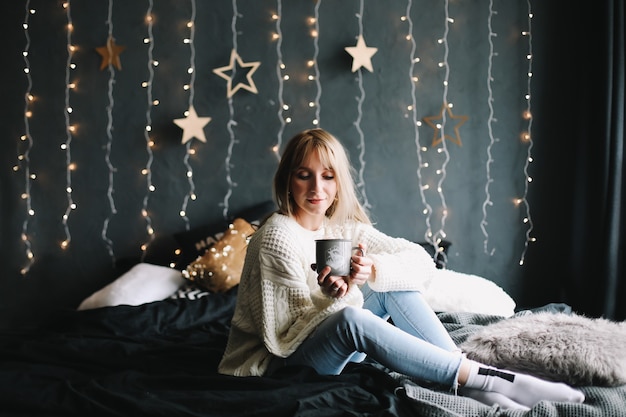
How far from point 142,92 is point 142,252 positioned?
3.16 ft

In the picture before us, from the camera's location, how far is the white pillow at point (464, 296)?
2570mm

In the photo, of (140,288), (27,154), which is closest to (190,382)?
(140,288)

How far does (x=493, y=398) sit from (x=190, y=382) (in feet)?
2.88

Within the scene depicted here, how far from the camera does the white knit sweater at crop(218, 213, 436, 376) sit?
68.6 inches

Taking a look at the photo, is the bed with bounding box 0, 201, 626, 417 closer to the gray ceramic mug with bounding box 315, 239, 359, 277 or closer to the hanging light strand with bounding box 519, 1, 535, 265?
the gray ceramic mug with bounding box 315, 239, 359, 277

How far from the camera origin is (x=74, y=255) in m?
3.38

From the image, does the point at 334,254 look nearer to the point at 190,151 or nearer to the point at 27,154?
the point at 190,151

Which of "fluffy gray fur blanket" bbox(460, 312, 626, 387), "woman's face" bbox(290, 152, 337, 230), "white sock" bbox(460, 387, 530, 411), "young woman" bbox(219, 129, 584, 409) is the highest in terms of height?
"woman's face" bbox(290, 152, 337, 230)

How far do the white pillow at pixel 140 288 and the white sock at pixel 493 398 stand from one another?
1749 mm

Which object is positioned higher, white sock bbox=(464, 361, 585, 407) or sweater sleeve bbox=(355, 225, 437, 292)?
sweater sleeve bbox=(355, 225, 437, 292)

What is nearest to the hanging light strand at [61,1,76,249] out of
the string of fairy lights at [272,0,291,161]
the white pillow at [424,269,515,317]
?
the string of fairy lights at [272,0,291,161]

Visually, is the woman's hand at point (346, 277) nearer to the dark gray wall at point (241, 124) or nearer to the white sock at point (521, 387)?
the white sock at point (521, 387)

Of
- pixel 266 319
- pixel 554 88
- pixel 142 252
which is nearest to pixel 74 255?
pixel 142 252

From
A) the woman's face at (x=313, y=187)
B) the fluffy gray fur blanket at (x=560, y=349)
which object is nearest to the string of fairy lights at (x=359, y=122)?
the woman's face at (x=313, y=187)
